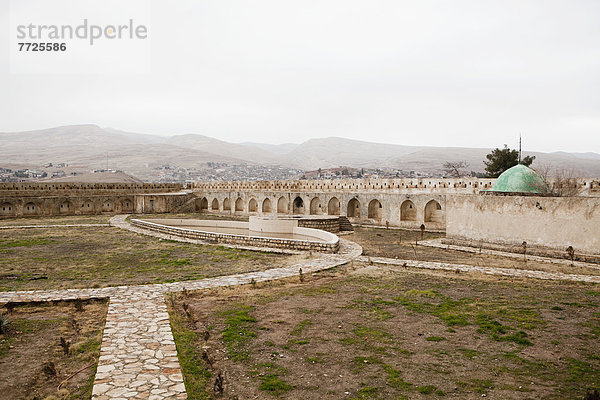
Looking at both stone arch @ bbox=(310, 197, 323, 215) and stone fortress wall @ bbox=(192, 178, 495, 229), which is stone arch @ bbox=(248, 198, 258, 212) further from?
stone arch @ bbox=(310, 197, 323, 215)

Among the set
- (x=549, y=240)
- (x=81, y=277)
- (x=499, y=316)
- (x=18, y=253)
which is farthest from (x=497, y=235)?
(x=18, y=253)

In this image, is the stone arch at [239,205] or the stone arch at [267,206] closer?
the stone arch at [267,206]

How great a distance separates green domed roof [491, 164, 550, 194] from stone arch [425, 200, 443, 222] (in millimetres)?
6805

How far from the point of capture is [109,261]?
13.6 metres

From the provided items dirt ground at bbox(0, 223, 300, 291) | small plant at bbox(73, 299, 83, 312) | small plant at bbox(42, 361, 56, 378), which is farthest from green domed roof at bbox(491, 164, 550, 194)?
small plant at bbox(42, 361, 56, 378)

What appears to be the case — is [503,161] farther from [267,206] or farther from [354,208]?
[267,206]

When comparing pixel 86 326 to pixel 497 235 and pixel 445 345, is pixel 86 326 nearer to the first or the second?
pixel 445 345

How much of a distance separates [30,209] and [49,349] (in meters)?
30.2

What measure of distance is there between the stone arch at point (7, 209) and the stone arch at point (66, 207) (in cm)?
311

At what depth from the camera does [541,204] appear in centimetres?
1479

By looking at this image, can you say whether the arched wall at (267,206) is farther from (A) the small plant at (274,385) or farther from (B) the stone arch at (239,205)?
(A) the small plant at (274,385)

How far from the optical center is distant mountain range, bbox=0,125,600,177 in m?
108

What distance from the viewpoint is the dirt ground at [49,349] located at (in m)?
4.97

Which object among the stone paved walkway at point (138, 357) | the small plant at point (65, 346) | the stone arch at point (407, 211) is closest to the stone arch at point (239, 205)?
the stone arch at point (407, 211)
